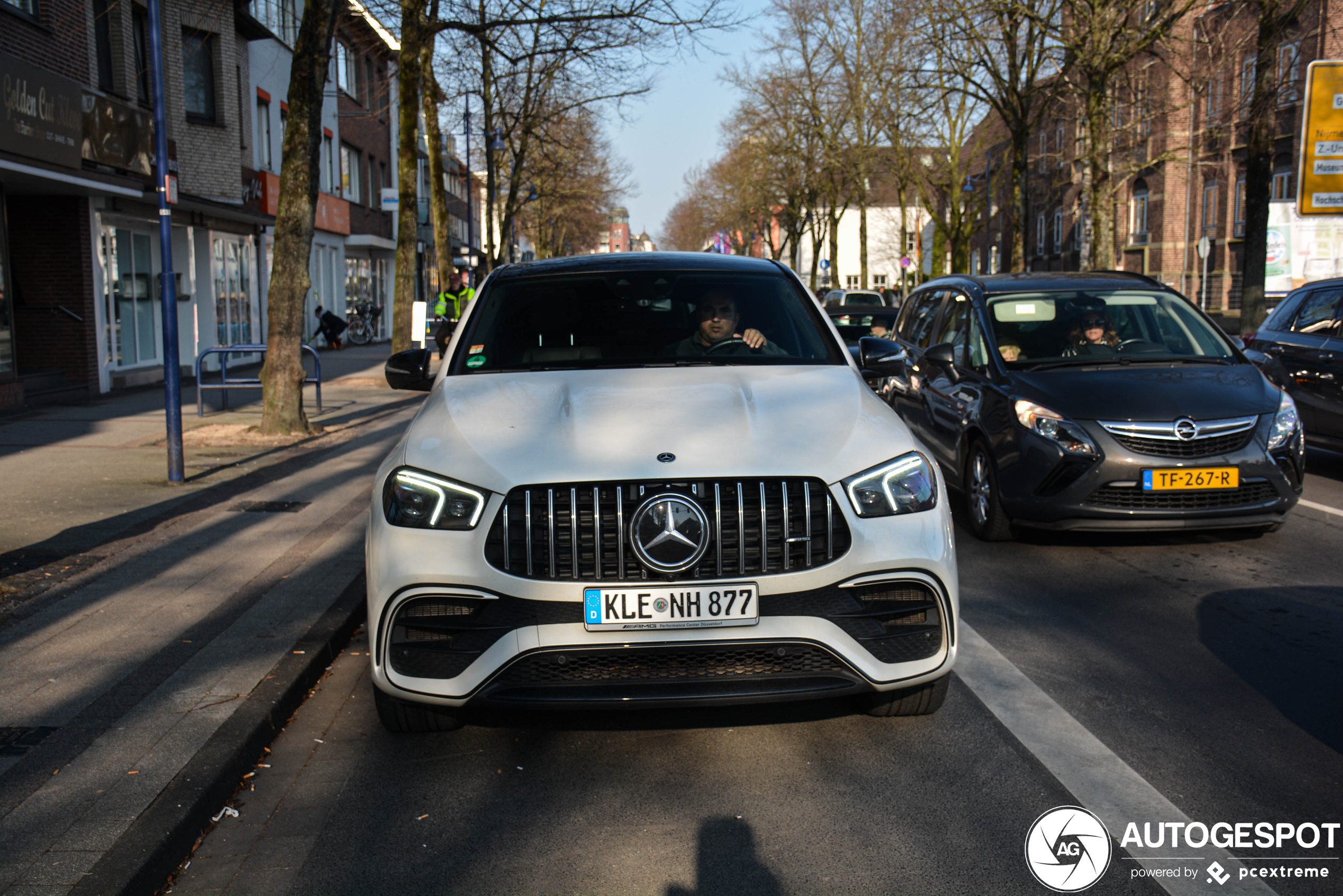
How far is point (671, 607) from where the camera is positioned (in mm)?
3590

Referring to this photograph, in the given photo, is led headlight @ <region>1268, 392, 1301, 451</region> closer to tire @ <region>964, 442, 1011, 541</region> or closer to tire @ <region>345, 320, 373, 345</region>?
tire @ <region>964, 442, 1011, 541</region>

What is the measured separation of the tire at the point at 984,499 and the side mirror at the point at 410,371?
11.6 feet

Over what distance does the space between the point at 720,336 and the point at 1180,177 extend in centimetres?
4869

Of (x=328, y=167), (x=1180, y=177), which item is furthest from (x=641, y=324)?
(x=1180, y=177)

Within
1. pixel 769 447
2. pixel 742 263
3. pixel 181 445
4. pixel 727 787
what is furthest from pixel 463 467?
pixel 181 445

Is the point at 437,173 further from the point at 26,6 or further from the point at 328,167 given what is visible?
the point at 328,167

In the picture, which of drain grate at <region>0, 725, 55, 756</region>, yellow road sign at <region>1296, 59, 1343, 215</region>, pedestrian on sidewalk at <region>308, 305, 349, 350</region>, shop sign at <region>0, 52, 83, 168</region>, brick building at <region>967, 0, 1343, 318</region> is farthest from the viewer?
pedestrian on sidewalk at <region>308, 305, 349, 350</region>

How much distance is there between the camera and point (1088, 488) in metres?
6.73

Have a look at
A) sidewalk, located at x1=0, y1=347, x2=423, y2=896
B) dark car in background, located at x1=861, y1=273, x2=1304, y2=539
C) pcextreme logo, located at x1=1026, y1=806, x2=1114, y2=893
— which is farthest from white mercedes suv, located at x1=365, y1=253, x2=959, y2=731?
dark car in background, located at x1=861, y1=273, x2=1304, y2=539

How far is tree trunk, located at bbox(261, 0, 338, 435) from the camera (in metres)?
12.4

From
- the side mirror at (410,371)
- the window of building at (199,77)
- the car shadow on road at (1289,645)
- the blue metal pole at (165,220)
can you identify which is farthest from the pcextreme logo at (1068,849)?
the window of building at (199,77)

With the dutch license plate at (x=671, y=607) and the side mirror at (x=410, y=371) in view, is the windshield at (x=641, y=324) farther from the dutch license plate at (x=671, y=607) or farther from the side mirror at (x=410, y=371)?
the dutch license plate at (x=671, y=607)

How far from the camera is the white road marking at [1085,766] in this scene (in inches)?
122

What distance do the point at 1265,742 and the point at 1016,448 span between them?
3.23 m
